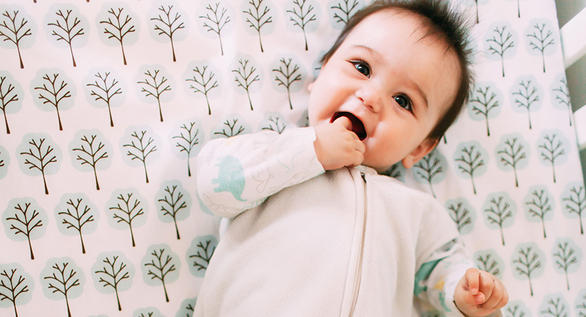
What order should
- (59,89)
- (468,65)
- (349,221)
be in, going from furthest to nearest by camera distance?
1. (468,65)
2. (59,89)
3. (349,221)

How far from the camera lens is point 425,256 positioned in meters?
0.98

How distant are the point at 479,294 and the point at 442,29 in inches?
20.3

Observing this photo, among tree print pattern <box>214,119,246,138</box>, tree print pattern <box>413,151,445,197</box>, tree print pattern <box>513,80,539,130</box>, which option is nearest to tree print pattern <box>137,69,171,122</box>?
tree print pattern <box>214,119,246,138</box>

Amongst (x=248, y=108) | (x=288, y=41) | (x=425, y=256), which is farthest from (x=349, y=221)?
(x=288, y=41)

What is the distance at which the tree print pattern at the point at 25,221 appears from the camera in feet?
3.00

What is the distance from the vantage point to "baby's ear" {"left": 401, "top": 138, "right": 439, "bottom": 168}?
1038mm

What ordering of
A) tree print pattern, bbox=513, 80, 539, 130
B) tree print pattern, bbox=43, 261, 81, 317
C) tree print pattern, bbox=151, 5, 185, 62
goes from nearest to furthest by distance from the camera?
tree print pattern, bbox=43, 261, 81, 317, tree print pattern, bbox=151, 5, 185, 62, tree print pattern, bbox=513, 80, 539, 130

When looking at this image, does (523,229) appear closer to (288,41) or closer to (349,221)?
(349,221)

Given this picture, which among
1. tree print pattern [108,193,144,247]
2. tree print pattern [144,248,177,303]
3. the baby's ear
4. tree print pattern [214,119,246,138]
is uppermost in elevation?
tree print pattern [214,119,246,138]

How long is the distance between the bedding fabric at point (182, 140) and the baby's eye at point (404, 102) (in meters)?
0.21

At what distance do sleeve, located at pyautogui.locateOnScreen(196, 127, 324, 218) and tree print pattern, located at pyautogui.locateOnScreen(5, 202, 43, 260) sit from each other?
34 centimetres

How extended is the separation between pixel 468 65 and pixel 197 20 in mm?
607

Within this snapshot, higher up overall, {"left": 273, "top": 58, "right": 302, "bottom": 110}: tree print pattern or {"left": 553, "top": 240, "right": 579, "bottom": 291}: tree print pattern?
{"left": 273, "top": 58, "right": 302, "bottom": 110}: tree print pattern

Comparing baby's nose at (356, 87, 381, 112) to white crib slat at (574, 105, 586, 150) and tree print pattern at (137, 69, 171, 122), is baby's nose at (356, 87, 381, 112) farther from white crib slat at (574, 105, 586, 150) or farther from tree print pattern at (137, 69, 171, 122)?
white crib slat at (574, 105, 586, 150)
